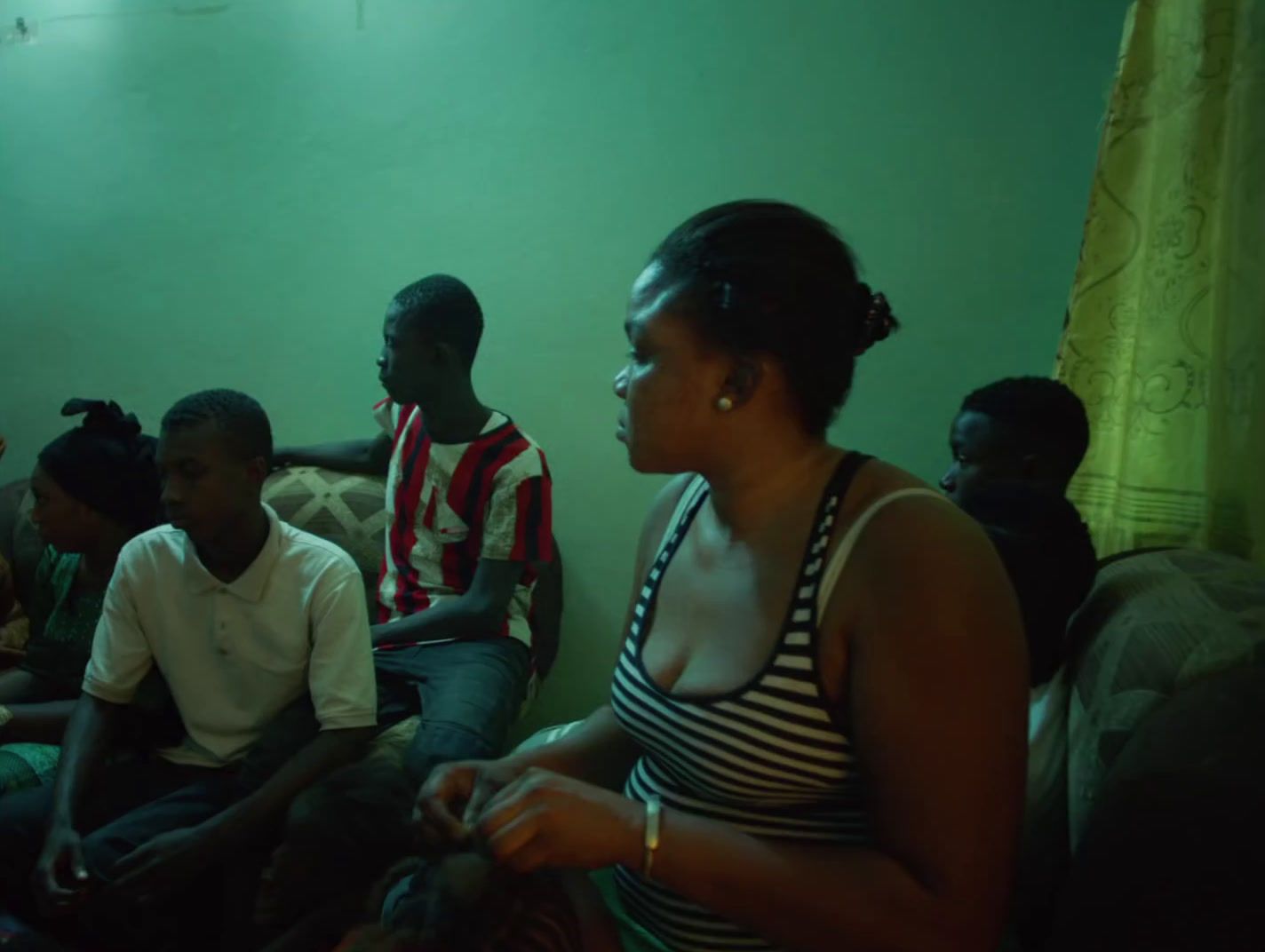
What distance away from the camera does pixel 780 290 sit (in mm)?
905

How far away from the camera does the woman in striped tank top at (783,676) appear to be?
77 centimetres

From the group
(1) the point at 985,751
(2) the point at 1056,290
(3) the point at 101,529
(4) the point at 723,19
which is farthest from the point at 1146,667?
(3) the point at 101,529

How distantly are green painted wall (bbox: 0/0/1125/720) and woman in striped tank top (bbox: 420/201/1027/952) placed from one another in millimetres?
1198

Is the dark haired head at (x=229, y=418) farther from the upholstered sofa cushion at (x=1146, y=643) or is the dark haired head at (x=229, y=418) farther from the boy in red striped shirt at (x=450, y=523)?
the upholstered sofa cushion at (x=1146, y=643)

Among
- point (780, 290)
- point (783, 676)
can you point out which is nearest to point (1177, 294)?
point (780, 290)

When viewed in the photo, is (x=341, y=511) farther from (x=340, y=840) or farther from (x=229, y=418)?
(x=340, y=840)

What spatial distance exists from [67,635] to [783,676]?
166cm

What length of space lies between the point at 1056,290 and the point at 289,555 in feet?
5.63

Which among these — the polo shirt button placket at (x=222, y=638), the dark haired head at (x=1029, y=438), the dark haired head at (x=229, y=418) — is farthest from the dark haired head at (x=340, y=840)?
the dark haired head at (x=1029, y=438)

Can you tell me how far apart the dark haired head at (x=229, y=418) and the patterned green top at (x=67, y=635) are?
531 millimetres

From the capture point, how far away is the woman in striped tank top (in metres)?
0.77

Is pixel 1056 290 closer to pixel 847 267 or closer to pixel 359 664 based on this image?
pixel 847 267

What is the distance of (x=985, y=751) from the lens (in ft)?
2.50

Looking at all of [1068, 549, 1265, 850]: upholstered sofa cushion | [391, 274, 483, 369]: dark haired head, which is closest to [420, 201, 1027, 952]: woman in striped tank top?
[1068, 549, 1265, 850]: upholstered sofa cushion
